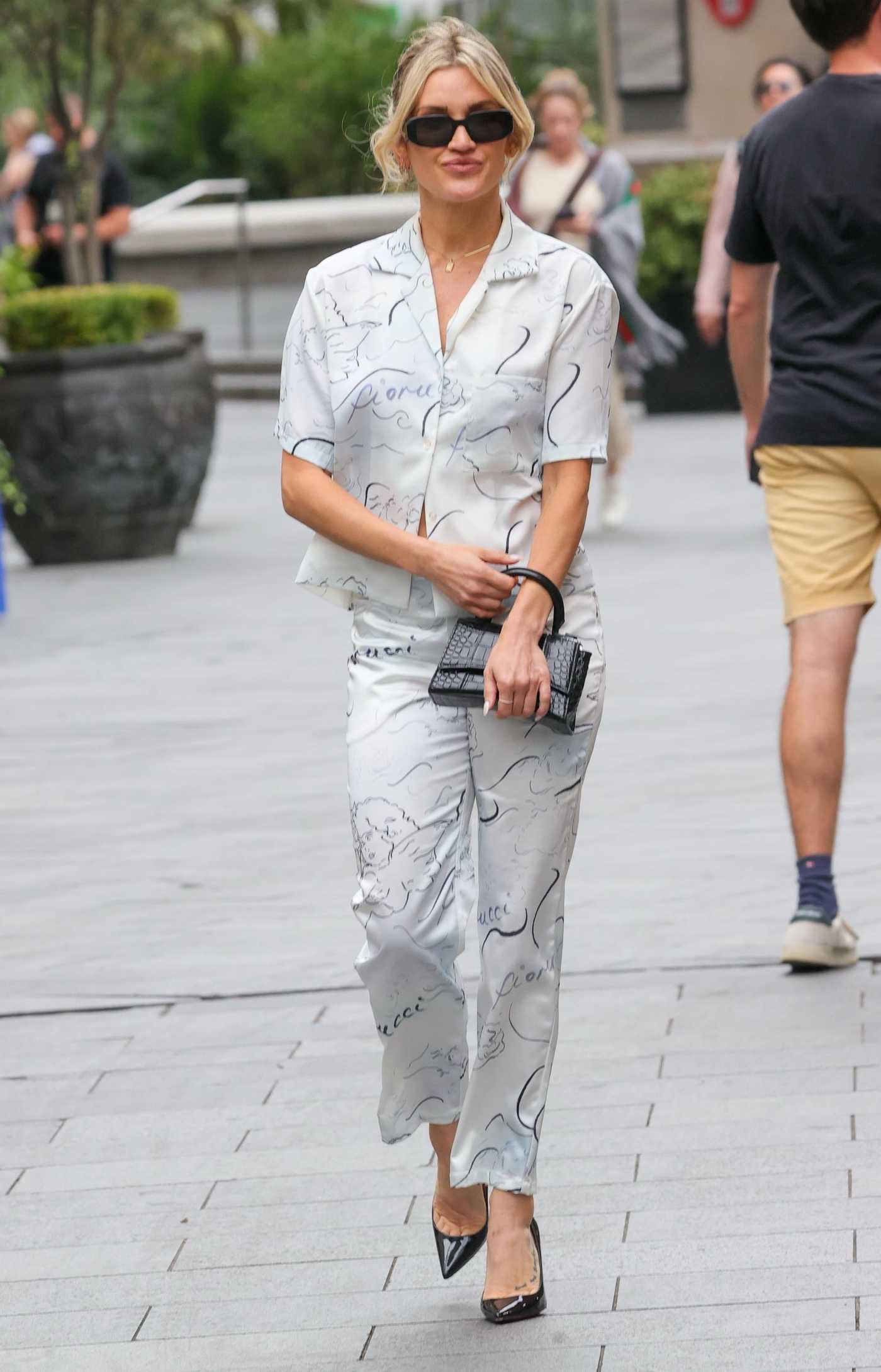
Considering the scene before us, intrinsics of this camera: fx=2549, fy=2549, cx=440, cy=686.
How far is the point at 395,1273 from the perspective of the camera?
3633mm

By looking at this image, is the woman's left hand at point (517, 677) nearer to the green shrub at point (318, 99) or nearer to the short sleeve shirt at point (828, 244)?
the short sleeve shirt at point (828, 244)

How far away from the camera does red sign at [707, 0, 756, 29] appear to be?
1987cm

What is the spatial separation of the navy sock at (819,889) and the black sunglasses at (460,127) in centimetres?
202

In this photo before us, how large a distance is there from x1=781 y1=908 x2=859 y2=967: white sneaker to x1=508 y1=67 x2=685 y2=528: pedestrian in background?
6735 millimetres

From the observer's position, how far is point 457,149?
11.3 ft

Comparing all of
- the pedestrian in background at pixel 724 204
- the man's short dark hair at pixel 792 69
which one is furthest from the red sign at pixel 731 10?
the man's short dark hair at pixel 792 69

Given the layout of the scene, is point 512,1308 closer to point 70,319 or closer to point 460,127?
point 460,127

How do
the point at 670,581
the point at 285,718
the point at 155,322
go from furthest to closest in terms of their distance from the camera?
the point at 155,322
the point at 670,581
the point at 285,718

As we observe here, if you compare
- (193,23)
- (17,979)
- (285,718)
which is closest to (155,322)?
(193,23)

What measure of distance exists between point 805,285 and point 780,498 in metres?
0.43

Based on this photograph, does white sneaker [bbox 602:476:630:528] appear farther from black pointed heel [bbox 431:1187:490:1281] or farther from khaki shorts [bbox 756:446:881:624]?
black pointed heel [bbox 431:1187:490:1281]

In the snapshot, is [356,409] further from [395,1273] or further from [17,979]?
[17,979]

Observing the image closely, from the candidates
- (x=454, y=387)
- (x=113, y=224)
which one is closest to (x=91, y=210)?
(x=113, y=224)

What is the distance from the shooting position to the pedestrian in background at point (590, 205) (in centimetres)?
1170
